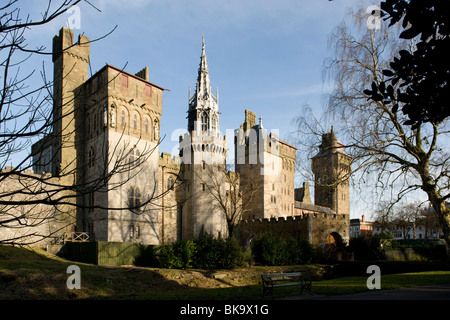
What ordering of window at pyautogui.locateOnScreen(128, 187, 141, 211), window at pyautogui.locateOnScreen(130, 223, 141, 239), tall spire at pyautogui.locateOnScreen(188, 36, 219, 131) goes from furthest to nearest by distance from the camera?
tall spire at pyautogui.locateOnScreen(188, 36, 219, 131)
window at pyautogui.locateOnScreen(128, 187, 141, 211)
window at pyautogui.locateOnScreen(130, 223, 141, 239)

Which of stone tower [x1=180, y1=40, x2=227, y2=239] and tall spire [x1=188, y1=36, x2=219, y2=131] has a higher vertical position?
tall spire [x1=188, y1=36, x2=219, y2=131]

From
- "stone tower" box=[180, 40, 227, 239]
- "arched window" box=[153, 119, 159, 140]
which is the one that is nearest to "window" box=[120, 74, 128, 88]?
"arched window" box=[153, 119, 159, 140]

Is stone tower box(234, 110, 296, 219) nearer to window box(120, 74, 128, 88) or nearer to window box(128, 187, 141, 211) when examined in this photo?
window box(128, 187, 141, 211)

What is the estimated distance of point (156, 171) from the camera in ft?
117

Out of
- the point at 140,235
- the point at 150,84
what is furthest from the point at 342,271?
the point at 150,84

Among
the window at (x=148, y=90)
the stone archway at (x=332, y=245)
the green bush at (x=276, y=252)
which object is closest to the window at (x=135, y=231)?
the green bush at (x=276, y=252)

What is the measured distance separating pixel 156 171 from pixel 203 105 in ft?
143

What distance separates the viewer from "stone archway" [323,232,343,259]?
1359 inches

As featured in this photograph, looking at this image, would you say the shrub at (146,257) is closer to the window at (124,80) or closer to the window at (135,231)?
the window at (135,231)

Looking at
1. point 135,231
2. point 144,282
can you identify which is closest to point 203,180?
point 135,231

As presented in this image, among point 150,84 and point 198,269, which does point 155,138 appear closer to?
point 150,84

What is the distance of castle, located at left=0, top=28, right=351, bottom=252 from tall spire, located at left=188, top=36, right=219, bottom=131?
2456 centimetres

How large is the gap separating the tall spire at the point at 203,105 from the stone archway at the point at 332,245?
145ft

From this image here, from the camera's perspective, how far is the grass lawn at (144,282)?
14.6 metres
